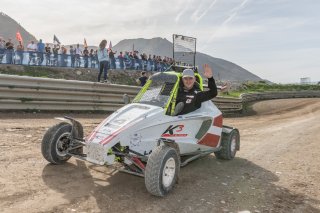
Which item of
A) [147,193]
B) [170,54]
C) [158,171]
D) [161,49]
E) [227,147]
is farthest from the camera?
[161,49]

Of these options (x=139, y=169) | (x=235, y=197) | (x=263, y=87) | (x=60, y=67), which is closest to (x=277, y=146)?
(x=235, y=197)

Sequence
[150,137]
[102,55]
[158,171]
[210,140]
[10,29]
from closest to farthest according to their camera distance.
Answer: [158,171]
[150,137]
[210,140]
[102,55]
[10,29]

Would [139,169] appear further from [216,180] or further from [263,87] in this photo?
[263,87]

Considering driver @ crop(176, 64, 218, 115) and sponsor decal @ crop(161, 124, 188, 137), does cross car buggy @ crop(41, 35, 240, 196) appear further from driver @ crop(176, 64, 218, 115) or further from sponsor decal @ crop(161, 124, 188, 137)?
driver @ crop(176, 64, 218, 115)

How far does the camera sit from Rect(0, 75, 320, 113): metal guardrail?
35.9ft

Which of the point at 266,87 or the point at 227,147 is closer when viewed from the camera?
the point at 227,147

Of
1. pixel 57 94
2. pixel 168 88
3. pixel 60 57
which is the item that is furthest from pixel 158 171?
pixel 60 57

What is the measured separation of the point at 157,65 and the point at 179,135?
19998 mm

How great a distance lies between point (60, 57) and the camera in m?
20.4

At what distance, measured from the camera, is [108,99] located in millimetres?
13516

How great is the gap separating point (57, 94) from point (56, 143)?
19.7 feet

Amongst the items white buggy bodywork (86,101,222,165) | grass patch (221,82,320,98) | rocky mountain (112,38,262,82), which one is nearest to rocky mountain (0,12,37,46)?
grass patch (221,82,320,98)

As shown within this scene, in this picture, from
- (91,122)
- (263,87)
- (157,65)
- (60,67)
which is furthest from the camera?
(263,87)

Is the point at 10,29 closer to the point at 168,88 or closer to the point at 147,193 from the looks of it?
the point at 168,88
